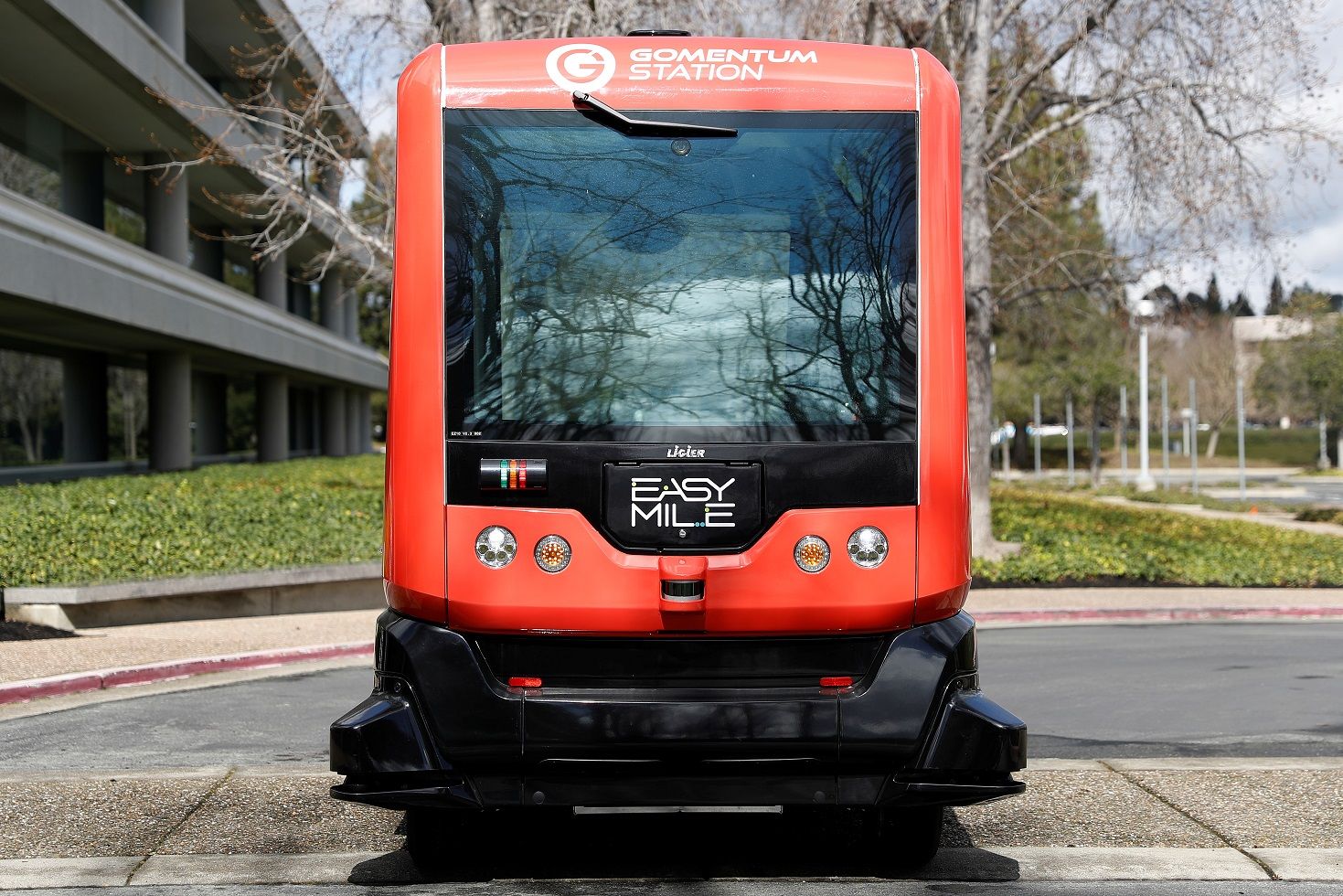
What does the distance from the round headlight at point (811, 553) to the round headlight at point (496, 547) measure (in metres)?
0.98

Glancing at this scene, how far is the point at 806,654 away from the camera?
5.07 meters

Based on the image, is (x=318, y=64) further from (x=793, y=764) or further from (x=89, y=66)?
(x=793, y=764)

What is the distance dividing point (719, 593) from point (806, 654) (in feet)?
1.27

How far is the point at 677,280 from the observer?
5.14 m

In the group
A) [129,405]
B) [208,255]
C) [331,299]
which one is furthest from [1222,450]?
[129,405]

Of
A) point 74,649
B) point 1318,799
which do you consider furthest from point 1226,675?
point 74,649

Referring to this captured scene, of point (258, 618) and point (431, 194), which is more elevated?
point (431, 194)

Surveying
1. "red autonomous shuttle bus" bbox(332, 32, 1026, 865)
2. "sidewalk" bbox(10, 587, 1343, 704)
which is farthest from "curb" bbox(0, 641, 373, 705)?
"red autonomous shuttle bus" bbox(332, 32, 1026, 865)

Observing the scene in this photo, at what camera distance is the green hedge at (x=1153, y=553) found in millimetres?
18156

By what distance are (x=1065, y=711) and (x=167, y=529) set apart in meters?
9.90

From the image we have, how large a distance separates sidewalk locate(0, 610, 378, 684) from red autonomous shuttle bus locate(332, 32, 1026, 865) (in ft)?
21.9

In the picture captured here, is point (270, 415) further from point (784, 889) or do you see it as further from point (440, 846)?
point (784, 889)

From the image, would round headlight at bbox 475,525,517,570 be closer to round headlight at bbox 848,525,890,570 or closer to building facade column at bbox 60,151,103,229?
round headlight at bbox 848,525,890,570

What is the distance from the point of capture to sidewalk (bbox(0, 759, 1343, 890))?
5621 millimetres
